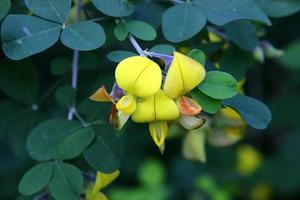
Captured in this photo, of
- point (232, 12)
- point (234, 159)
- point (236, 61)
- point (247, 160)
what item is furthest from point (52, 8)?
point (247, 160)

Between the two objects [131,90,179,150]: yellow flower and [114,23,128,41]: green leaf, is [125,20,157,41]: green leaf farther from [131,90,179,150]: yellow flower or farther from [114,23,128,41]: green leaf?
[131,90,179,150]: yellow flower

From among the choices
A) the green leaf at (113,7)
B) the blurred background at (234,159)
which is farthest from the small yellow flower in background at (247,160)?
the green leaf at (113,7)

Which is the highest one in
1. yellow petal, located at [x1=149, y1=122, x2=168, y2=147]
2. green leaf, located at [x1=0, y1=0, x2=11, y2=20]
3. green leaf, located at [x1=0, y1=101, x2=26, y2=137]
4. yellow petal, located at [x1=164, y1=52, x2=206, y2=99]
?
yellow petal, located at [x1=164, y1=52, x2=206, y2=99]

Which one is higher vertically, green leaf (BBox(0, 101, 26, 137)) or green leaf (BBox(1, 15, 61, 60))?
green leaf (BBox(1, 15, 61, 60))

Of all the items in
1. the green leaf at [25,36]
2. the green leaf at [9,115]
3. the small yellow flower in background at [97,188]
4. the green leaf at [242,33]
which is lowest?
the green leaf at [9,115]

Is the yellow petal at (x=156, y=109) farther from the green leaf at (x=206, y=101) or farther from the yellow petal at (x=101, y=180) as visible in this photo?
the yellow petal at (x=101, y=180)

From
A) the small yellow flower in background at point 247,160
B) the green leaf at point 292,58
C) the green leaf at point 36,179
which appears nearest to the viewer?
the green leaf at point 36,179

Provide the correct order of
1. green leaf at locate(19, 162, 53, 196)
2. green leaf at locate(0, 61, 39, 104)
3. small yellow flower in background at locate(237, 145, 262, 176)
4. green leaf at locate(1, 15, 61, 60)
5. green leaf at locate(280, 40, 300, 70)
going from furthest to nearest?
small yellow flower in background at locate(237, 145, 262, 176), green leaf at locate(280, 40, 300, 70), green leaf at locate(0, 61, 39, 104), green leaf at locate(19, 162, 53, 196), green leaf at locate(1, 15, 61, 60)

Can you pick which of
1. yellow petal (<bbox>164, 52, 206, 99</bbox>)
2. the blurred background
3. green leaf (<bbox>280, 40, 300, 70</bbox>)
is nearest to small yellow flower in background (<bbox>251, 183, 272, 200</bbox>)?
the blurred background
